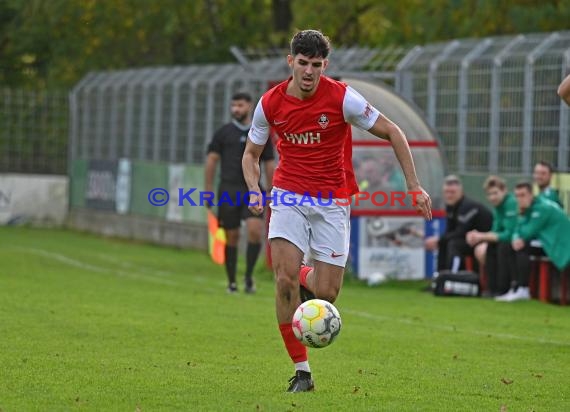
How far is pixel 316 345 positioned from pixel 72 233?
941 inches

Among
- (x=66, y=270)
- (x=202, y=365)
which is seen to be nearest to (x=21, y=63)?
(x=66, y=270)

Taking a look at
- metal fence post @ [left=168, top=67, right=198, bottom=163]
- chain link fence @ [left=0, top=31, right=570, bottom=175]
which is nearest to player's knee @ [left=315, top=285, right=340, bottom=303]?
chain link fence @ [left=0, top=31, right=570, bottom=175]

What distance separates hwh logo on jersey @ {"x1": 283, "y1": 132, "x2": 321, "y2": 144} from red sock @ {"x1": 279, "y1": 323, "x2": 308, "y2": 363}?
3.87 feet

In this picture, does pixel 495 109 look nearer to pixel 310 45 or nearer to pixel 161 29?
pixel 310 45

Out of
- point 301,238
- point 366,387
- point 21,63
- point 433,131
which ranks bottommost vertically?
point 366,387

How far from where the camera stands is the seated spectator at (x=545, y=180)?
1816cm

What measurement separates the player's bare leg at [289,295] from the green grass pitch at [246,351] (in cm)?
19

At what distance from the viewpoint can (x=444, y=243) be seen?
19.4 metres

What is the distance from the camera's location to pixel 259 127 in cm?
969

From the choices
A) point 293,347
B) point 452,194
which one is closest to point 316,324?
point 293,347

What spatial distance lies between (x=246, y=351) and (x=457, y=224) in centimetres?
826

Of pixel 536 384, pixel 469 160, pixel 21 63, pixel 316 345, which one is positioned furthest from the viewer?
pixel 21 63

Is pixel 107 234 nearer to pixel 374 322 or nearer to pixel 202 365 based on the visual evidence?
pixel 374 322

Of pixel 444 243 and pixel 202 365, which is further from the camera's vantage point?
pixel 444 243
